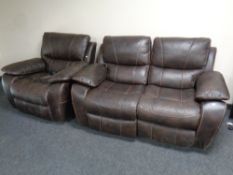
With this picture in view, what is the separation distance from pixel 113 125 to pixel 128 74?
2.29ft

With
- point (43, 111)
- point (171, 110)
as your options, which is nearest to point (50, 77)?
point (43, 111)

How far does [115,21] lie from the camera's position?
2713mm

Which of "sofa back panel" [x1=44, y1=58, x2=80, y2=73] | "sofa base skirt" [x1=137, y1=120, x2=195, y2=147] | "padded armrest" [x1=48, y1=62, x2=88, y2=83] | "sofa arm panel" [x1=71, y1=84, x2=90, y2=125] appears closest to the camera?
"sofa base skirt" [x1=137, y1=120, x2=195, y2=147]

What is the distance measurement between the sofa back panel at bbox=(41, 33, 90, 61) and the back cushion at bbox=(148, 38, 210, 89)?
97cm

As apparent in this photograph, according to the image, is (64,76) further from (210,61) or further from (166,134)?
(210,61)

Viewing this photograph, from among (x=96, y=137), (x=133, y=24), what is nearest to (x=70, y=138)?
(x=96, y=137)

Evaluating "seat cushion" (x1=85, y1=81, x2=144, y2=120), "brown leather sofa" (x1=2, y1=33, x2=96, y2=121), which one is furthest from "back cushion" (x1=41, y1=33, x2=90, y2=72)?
"seat cushion" (x1=85, y1=81, x2=144, y2=120)

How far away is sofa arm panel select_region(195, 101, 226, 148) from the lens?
5.44ft

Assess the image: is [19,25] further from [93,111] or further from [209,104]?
[209,104]

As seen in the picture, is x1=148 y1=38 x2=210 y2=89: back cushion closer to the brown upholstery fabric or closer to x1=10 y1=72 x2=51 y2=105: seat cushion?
the brown upholstery fabric

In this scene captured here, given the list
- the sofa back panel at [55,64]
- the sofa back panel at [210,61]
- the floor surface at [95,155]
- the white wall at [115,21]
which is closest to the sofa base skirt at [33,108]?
the floor surface at [95,155]

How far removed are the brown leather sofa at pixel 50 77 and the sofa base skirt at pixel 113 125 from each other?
0.41 metres

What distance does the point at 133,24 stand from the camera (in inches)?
103

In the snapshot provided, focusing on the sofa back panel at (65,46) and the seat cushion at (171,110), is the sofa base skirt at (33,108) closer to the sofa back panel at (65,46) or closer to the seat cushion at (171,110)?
the sofa back panel at (65,46)
